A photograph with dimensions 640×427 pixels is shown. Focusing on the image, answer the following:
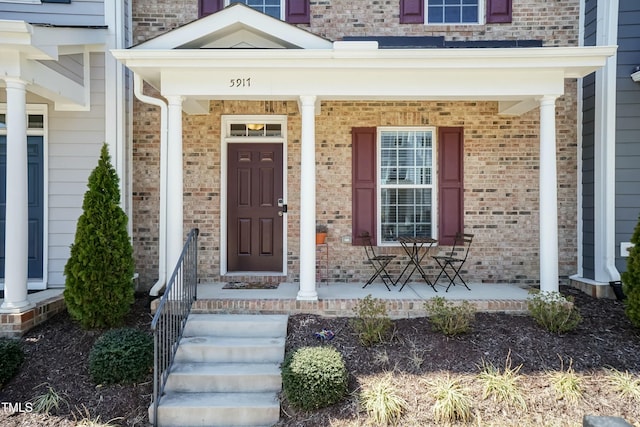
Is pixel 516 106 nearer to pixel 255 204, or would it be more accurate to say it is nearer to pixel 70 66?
pixel 255 204

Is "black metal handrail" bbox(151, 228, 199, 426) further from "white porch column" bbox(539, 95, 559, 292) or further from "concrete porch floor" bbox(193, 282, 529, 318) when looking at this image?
"white porch column" bbox(539, 95, 559, 292)

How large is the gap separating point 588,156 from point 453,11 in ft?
9.84

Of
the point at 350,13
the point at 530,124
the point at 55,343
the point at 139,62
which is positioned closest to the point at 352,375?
the point at 55,343

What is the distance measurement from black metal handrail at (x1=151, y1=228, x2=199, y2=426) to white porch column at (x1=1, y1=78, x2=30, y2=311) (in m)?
1.72

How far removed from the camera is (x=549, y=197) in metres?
5.34

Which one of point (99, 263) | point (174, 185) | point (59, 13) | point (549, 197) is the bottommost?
point (99, 263)

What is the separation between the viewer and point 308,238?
17.4ft

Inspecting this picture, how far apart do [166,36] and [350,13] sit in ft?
9.61

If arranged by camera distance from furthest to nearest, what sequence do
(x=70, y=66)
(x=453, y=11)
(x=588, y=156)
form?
1. (x=453, y=11)
2. (x=588, y=156)
3. (x=70, y=66)

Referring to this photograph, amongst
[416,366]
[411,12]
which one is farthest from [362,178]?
[416,366]

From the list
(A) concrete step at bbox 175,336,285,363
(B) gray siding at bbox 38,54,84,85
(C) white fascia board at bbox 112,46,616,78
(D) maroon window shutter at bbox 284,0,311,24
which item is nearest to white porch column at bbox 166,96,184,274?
(C) white fascia board at bbox 112,46,616,78

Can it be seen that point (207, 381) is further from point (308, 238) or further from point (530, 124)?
point (530, 124)

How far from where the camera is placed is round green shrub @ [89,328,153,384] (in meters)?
4.19

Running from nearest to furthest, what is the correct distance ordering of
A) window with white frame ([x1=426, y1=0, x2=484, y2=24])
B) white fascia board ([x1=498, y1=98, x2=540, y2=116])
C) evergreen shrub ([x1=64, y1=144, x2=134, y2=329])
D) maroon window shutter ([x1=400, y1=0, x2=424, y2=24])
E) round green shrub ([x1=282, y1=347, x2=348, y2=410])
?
A: round green shrub ([x1=282, y1=347, x2=348, y2=410]) → evergreen shrub ([x1=64, y1=144, x2=134, y2=329]) → white fascia board ([x1=498, y1=98, x2=540, y2=116]) → maroon window shutter ([x1=400, y1=0, x2=424, y2=24]) → window with white frame ([x1=426, y1=0, x2=484, y2=24])
